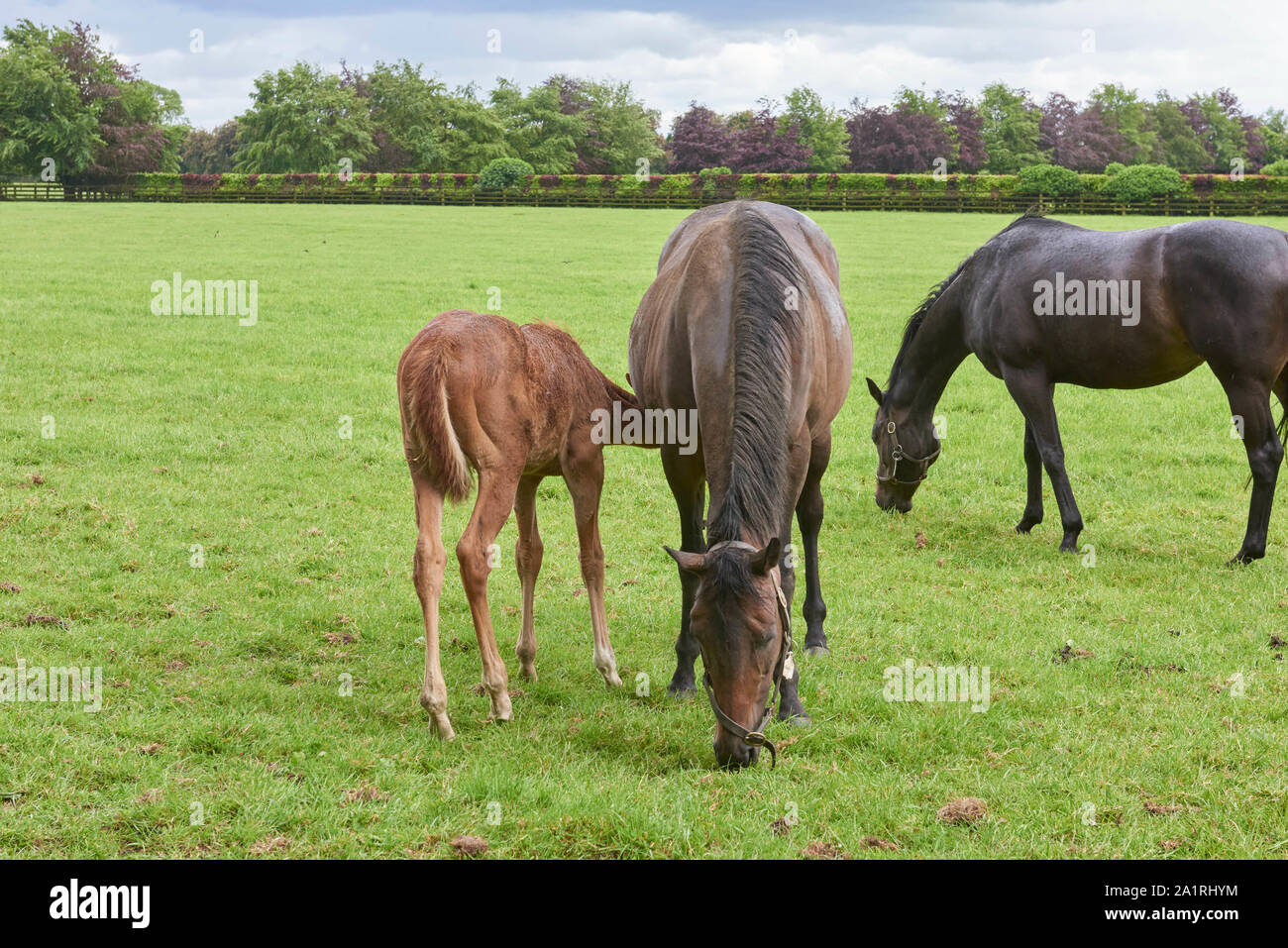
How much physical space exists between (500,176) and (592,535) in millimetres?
57038

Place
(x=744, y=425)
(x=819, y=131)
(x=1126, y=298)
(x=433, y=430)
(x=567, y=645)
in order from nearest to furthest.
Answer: (x=744, y=425)
(x=433, y=430)
(x=567, y=645)
(x=1126, y=298)
(x=819, y=131)

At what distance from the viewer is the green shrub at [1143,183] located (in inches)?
1966

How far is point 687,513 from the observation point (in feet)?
19.7

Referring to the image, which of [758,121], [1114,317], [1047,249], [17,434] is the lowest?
[17,434]

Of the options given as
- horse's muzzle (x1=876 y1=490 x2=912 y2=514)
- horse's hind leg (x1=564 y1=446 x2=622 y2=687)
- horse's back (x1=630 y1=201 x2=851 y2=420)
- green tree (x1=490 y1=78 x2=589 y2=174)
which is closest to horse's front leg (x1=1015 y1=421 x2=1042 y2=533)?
horse's muzzle (x1=876 y1=490 x2=912 y2=514)

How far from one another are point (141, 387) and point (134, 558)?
18.3ft

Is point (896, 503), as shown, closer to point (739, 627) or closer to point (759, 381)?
point (759, 381)

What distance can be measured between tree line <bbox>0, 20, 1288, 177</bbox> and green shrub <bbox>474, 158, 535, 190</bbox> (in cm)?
1151

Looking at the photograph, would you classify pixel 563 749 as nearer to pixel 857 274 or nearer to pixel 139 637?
pixel 139 637

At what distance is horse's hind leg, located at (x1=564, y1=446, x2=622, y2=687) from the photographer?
588cm

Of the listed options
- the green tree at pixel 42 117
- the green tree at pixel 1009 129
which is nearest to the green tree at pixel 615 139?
the green tree at pixel 1009 129

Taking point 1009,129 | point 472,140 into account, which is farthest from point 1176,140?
point 472,140

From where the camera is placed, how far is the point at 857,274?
25312mm
